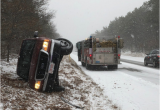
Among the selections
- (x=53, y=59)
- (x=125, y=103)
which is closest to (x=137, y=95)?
(x=125, y=103)

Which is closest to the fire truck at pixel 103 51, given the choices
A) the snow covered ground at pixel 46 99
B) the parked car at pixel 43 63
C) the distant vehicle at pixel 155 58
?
the distant vehicle at pixel 155 58

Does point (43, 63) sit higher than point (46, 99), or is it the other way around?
point (43, 63)

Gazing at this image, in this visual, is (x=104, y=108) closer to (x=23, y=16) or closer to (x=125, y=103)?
(x=125, y=103)

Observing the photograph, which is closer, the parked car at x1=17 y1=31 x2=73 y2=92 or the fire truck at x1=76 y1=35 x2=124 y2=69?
the parked car at x1=17 y1=31 x2=73 y2=92

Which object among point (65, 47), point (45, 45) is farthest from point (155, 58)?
point (45, 45)

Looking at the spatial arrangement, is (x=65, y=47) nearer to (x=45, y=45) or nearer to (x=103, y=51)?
(x=45, y=45)

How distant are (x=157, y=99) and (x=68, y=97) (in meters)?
3.03

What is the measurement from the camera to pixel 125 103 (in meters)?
5.47

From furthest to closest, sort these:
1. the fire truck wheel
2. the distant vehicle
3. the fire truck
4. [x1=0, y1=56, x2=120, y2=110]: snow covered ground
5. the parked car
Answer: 1. the distant vehicle
2. the fire truck
3. the fire truck wheel
4. the parked car
5. [x1=0, y1=56, x2=120, y2=110]: snow covered ground

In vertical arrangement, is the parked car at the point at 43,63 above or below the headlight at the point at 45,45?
below

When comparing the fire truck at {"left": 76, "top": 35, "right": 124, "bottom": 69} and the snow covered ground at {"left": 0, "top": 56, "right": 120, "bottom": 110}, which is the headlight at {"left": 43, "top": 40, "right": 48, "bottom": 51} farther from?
the fire truck at {"left": 76, "top": 35, "right": 124, "bottom": 69}

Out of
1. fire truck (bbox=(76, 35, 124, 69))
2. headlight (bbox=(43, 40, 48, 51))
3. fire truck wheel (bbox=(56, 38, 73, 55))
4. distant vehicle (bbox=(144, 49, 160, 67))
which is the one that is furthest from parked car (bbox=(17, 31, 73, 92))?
distant vehicle (bbox=(144, 49, 160, 67))

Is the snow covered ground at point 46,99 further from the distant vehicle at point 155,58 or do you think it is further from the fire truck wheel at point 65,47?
the distant vehicle at point 155,58

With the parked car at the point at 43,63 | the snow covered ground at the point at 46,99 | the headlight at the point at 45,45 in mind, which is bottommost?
the snow covered ground at the point at 46,99
